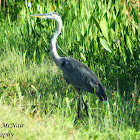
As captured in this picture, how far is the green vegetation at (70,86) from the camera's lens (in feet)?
8.83

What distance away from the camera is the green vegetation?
2.69 meters

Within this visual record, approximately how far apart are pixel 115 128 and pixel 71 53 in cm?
181

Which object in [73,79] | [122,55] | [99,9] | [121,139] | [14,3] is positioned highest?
[14,3]

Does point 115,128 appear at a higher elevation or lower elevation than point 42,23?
lower

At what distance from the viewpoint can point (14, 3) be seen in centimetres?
670

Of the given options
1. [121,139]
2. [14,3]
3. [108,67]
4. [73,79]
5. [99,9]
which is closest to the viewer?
[121,139]

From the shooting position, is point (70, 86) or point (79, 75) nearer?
point (79, 75)

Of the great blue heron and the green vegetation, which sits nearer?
the green vegetation

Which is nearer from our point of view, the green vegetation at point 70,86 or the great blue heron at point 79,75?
the green vegetation at point 70,86

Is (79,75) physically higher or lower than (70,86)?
higher

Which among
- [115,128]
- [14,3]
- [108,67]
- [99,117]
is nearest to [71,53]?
[108,67]

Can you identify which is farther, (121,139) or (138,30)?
(138,30)

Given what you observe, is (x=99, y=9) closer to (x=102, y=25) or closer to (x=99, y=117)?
(x=102, y=25)

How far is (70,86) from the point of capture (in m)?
3.85
